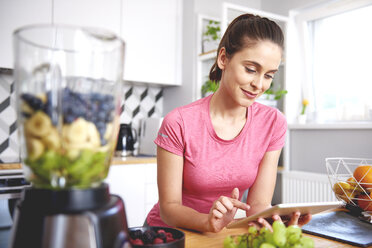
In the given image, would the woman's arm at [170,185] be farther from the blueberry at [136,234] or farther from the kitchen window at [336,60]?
the kitchen window at [336,60]

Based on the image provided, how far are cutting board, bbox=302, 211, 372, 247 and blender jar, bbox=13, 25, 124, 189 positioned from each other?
666 mm

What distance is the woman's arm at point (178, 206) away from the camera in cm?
91

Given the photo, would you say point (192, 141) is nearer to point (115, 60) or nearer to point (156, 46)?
point (115, 60)

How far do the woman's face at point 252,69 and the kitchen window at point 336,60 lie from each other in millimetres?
1737

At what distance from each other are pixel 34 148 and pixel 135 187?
2.13 metres

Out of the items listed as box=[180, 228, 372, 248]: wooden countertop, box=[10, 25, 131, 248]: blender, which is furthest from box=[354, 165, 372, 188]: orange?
box=[10, 25, 131, 248]: blender

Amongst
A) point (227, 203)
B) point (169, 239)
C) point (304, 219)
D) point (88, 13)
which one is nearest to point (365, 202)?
point (304, 219)

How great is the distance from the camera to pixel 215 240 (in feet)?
2.99

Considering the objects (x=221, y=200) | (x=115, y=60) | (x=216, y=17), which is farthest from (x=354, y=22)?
(x=115, y=60)

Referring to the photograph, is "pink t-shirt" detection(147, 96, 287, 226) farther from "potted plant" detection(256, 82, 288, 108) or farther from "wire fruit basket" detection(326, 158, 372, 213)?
"potted plant" detection(256, 82, 288, 108)

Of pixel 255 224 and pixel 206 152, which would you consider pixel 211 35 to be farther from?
pixel 255 224

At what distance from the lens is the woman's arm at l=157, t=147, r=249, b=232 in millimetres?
915

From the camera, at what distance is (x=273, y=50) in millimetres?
1174

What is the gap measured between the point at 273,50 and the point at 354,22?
6.33ft
